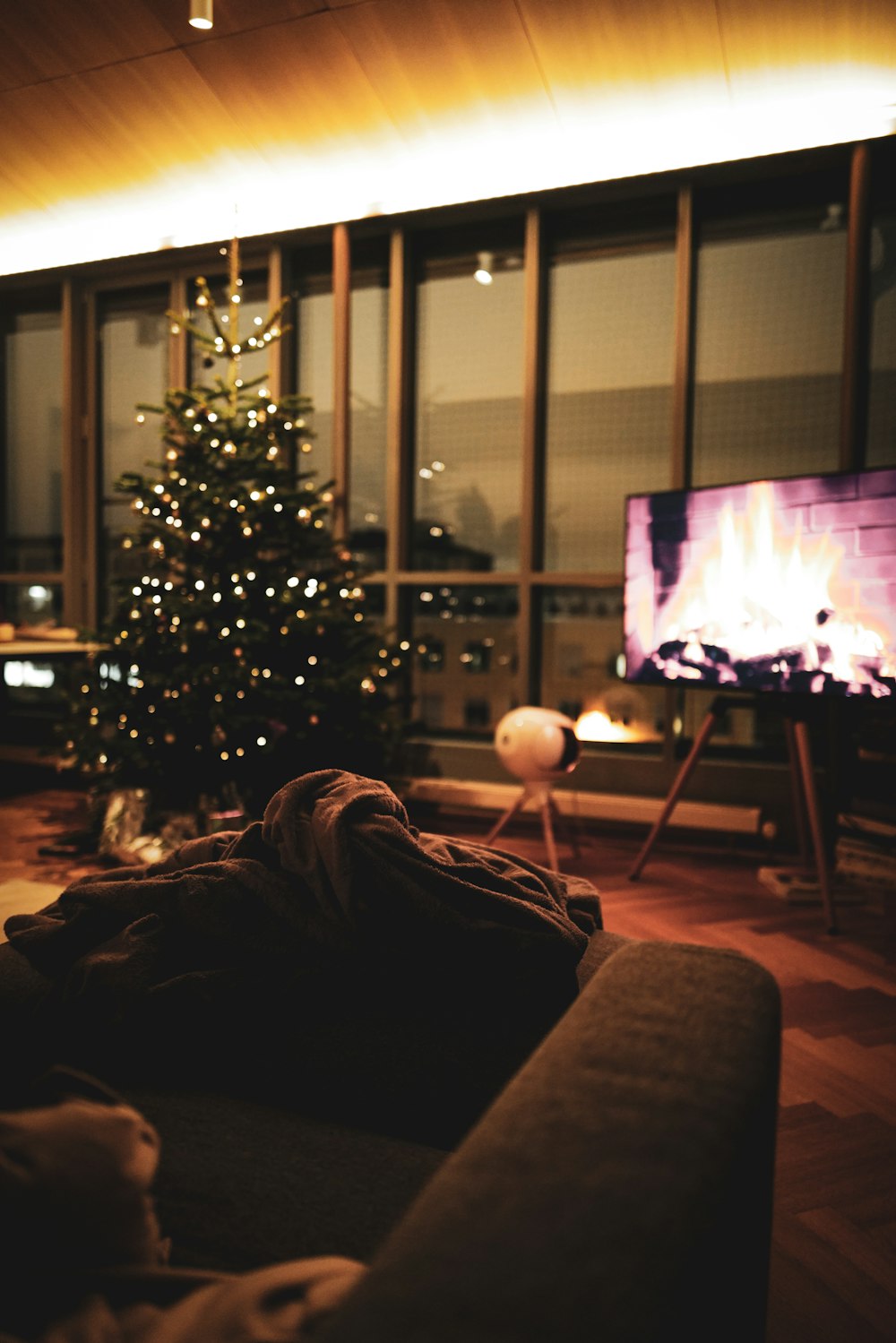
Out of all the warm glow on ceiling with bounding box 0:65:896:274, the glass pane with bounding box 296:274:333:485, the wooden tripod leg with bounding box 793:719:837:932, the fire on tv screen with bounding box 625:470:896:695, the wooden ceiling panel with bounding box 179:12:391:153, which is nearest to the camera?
the fire on tv screen with bounding box 625:470:896:695

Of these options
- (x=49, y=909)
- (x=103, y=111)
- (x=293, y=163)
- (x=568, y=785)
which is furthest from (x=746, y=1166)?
(x=103, y=111)

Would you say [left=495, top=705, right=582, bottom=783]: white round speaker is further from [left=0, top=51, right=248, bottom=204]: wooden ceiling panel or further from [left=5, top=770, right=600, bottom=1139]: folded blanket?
[left=0, top=51, right=248, bottom=204]: wooden ceiling panel

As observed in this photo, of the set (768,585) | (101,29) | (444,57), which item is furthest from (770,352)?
(101,29)

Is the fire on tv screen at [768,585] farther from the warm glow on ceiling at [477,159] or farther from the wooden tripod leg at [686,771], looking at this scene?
the warm glow on ceiling at [477,159]

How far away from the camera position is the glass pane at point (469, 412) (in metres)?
4.41

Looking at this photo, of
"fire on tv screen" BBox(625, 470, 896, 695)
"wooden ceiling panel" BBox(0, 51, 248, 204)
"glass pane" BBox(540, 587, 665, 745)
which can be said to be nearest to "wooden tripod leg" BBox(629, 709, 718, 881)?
"fire on tv screen" BBox(625, 470, 896, 695)

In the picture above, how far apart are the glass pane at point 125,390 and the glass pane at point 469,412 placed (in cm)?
161

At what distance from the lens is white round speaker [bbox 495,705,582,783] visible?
3.39 metres

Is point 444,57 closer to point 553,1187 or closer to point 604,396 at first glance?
point 604,396

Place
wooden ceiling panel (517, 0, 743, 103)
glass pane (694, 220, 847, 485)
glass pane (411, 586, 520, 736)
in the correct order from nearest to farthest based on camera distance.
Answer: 1. wooden ceiling panel (517, 0, 743, 103)
2. glass pane (694, 220, 847, 485)
3. glass pane (411, 586, 520, 736)

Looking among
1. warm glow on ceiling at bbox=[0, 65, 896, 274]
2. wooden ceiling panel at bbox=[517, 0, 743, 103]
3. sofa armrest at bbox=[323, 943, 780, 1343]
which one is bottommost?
sofa armrest at bbox=[323, 943, 780, 1343]

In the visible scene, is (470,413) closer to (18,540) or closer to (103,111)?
(103,111)

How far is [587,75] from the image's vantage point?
11.3 ft

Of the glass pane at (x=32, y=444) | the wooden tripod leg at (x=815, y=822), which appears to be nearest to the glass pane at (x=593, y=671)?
the wooden tripod leg at (x=815, y=822)
